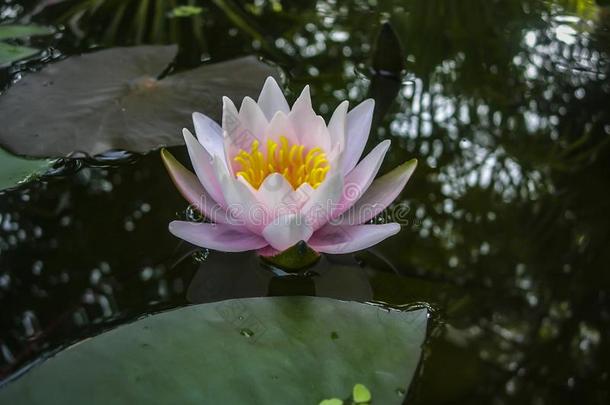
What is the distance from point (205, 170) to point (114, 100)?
686 millimetres

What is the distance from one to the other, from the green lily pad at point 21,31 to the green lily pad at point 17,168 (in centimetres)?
85

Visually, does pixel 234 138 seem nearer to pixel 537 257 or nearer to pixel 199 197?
pixel 199 197

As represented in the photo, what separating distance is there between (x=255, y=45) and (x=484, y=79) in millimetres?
890

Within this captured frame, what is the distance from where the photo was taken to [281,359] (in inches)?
42.4

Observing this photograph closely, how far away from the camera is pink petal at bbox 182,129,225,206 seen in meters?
1.30

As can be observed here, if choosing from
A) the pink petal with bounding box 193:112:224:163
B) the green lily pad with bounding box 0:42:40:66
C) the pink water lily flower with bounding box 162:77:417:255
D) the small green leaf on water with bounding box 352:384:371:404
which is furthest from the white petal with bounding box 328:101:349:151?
the green lily pad with bounding box 0:42:40:66

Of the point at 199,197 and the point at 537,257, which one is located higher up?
the point at 199,197

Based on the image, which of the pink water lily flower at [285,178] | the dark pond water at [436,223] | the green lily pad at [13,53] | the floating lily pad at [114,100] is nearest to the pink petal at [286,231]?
the pink water lily flower at [285,178]

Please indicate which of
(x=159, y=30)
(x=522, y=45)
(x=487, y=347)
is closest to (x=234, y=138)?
(x=487, y=347)

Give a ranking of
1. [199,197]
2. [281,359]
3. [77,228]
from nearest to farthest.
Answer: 1. [281,359]
2. [199,197]
3. [77,228]

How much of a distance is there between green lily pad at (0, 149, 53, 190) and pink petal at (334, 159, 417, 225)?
0.78 m

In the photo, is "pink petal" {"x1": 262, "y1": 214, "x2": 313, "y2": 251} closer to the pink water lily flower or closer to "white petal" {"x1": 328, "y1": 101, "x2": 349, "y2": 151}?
the pink water lily flower

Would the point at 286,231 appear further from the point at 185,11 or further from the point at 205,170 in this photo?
the point at 185,11

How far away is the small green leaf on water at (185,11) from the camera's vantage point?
2.54 meters
